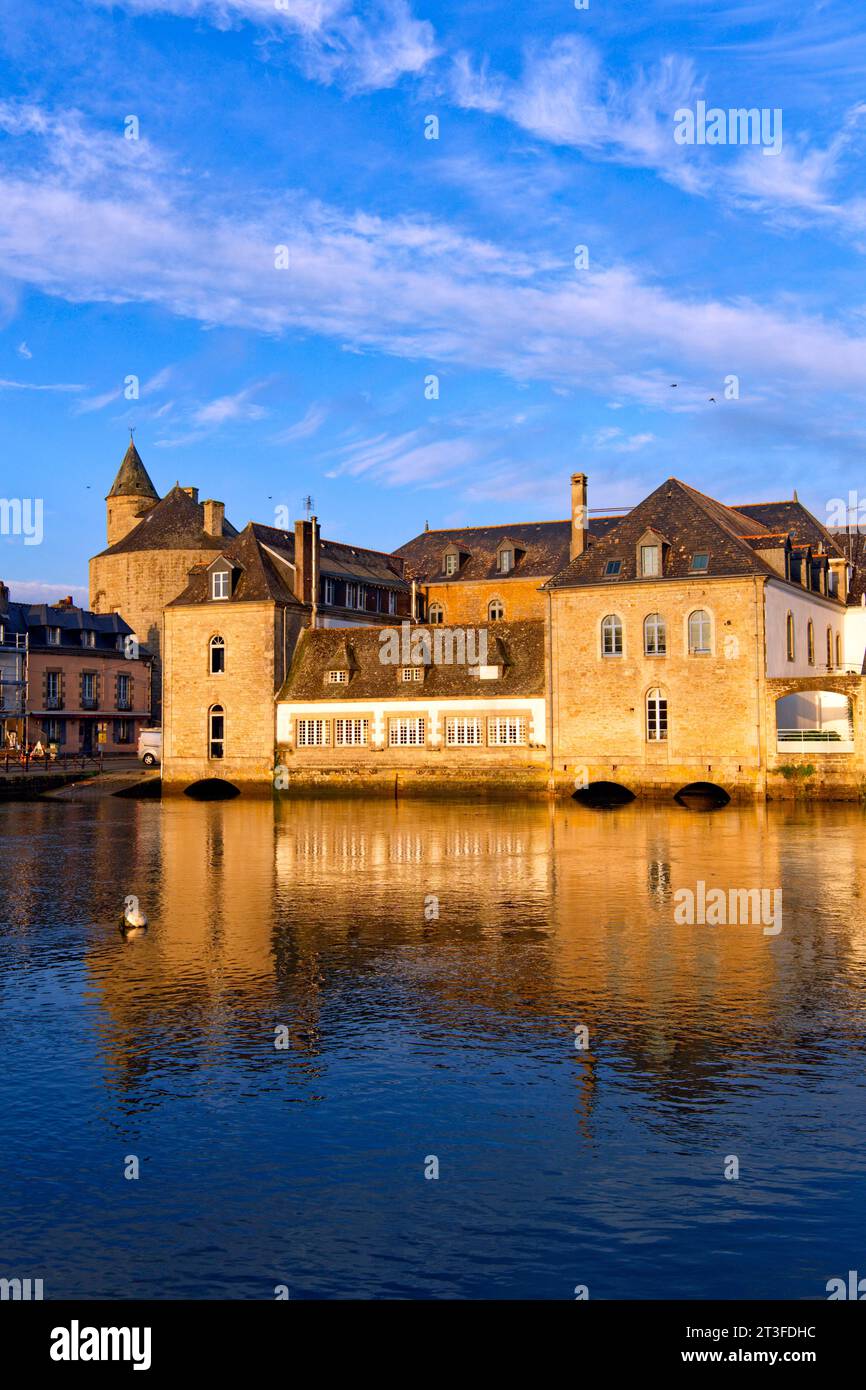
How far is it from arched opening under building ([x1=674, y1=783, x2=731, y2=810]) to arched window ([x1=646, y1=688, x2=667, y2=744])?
2.48 metres

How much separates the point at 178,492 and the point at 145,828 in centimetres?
5678

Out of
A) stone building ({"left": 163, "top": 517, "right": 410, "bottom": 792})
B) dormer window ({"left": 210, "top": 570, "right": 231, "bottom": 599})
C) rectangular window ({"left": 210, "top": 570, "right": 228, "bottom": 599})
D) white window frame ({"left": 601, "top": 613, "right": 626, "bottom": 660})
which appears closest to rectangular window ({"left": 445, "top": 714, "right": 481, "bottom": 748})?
white window frame ({"left": 601, "top": 613, "right": 626, "bottom": 660})

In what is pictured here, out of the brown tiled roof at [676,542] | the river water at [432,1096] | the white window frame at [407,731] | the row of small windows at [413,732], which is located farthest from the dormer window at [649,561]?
the river water at [432,1096]

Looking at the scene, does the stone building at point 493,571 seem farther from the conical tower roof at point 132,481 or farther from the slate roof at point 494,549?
the conical tower roof at point 132,481

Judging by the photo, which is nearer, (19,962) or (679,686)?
(19,962)

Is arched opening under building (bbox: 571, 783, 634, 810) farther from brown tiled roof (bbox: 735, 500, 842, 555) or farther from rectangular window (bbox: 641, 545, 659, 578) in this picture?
brown tiled roof (bbox: 735, 500, 842, 555)

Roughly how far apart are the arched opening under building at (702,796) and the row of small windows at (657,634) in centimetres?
574

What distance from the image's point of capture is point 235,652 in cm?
→ 6197

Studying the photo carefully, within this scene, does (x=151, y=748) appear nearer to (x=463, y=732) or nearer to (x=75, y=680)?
(x=75, y=680)

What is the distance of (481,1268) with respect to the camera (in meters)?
7.57

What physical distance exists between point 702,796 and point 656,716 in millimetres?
4649

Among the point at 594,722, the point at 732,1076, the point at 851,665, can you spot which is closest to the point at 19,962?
the point at 732,1076

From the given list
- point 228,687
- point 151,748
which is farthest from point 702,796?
point 151,748
